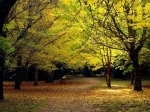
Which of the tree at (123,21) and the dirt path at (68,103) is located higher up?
the tree at (123,21)

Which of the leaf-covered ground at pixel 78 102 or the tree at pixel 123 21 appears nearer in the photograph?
the leaf-covered ground at pixel 78 102

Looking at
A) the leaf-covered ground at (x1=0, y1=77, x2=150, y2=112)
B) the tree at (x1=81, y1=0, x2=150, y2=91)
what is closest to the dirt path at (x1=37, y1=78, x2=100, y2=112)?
the leaf-covered ground at (x1=0, y1=77, x2=150, y2=112)

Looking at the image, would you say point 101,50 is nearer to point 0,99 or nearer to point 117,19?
point 117,19

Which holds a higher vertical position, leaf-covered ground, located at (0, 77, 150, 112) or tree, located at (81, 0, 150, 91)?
tree, located at (81, 0, 150, 91)

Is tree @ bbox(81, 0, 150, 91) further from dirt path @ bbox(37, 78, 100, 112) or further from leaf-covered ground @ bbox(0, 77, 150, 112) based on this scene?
dirt path @ bbox(37, 78, 100, 112)

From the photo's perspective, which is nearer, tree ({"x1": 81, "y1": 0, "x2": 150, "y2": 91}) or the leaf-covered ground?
the leaf-covered ground

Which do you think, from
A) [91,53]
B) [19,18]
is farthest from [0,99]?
[91,53]

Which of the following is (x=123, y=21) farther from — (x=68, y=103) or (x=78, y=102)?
(x=68, y=103)

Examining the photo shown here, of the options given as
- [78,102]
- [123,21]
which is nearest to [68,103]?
[78,102]

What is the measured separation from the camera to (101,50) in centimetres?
3481

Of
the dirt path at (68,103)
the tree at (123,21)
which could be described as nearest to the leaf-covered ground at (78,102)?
the dirt path at (68,103)

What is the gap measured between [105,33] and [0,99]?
8.53 meters

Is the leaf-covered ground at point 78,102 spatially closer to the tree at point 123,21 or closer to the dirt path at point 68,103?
the dirt path at point 68,103

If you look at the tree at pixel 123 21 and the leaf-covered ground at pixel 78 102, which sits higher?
the tree at pixel 123 21
